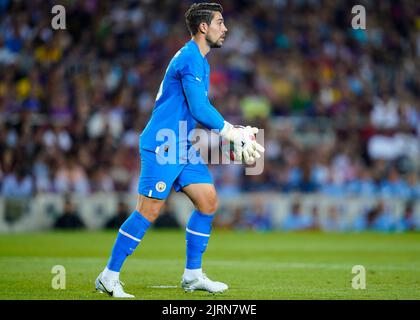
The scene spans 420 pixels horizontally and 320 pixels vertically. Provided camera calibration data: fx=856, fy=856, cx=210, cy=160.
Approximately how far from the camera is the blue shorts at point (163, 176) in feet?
28.3

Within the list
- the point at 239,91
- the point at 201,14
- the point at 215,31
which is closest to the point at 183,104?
the point at 215,31

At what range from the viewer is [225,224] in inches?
808

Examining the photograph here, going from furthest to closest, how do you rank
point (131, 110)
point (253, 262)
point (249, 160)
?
point (131, 110) < point (253, 262) < point (249, 160)

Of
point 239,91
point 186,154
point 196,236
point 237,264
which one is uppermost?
point 239,91

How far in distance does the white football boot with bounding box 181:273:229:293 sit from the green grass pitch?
0.07 metres

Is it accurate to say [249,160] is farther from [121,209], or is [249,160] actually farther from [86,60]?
[86,60]

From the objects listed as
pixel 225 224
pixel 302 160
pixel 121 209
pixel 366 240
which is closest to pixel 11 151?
pixel 121 209

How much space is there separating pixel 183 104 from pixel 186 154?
52cm

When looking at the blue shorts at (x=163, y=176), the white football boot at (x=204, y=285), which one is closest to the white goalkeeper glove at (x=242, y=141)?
the blue shorts at (x=163, y=176)

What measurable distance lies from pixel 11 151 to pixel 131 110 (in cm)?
326

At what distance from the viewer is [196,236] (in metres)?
9.04

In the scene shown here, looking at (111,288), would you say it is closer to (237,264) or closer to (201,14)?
(201,14)

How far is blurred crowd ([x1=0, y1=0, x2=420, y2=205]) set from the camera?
2042 centimetres

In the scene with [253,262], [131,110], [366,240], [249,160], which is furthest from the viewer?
[131,110]
